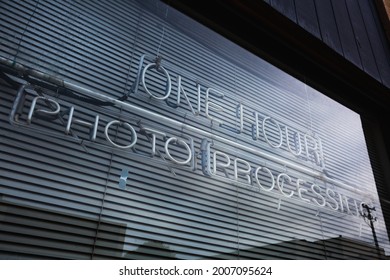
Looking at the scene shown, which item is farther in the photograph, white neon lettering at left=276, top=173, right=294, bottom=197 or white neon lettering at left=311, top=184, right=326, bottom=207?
white neon lettering at left=311, top=184, right=326, bottom=207

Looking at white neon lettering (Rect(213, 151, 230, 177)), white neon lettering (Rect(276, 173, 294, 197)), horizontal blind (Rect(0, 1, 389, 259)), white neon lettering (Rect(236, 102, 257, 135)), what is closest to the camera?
horizontal blind (Rect(0, 1, 389, 259))

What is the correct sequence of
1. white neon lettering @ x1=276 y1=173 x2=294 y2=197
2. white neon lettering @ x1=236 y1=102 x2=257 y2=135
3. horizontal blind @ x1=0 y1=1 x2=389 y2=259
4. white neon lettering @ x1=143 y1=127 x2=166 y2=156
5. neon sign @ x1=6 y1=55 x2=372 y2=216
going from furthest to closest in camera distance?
1. white neon lettering @ x1=236 y1=102 x2=257 y2=135
2. white neon lettering @ x1=276 y1=173 x2=294 y2=197
3. white neon lettering @ x1=143 y1=127 x2=166 y2=156
4. neon sign @ x1=6 y1=55 x2=372 y2=216
5. horizontal blind @ x1=0 y1=1 x2=389 y2=259

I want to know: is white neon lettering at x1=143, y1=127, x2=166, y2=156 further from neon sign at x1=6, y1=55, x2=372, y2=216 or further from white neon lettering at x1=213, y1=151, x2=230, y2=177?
white neon lettering at x1=213, y1=151, x2=230, y2=177

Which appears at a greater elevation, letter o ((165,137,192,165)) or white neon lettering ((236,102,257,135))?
white neon lettering ((236,102,257,135))

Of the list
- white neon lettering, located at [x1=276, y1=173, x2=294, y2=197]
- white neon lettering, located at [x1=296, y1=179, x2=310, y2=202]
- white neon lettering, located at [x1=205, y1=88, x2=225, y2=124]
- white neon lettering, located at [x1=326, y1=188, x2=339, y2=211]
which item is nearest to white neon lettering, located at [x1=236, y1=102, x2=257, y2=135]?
white neon lettering, located at [x1=205, y1=88, x2=225, y2=124]

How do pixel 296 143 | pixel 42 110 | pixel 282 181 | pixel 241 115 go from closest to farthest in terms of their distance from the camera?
pixel 42 110
pixel 282 181
pixel 241 115
pixel 296 143

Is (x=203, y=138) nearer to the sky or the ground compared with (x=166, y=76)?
nearer to the ground

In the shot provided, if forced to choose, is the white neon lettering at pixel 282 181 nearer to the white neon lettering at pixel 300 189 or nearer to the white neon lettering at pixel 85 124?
the white neon lettering at pixel 300 189

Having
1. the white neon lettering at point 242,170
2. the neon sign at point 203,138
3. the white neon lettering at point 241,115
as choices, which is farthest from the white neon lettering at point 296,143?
the white neon lettering at point 242,170

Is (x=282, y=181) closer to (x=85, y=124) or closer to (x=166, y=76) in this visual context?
(x=166, y=76)

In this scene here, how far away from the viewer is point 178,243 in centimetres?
153

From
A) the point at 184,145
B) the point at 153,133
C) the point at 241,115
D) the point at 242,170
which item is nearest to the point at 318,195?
the point at 242,170

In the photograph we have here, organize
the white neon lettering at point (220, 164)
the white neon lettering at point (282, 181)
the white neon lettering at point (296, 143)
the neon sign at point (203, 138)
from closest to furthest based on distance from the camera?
the neon sign at point (203, 138) < the white neon lettering at point (220, 164) < the white neon lettering at point (282, 181) < the white neon lettering at point (296, 143)

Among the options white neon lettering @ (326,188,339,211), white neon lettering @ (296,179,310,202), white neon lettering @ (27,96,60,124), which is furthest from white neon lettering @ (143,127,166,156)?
white neon lettering @ (326,188,339,211)
